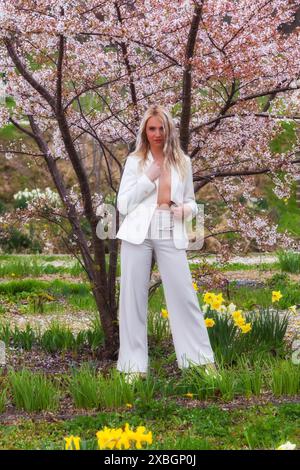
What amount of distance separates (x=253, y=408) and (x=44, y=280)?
6733 millimetres

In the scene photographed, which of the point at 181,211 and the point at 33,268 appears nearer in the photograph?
the point at 181,211

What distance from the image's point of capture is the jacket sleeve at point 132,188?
6160 millimetres

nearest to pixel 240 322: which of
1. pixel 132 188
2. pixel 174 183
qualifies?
pixel 174 183

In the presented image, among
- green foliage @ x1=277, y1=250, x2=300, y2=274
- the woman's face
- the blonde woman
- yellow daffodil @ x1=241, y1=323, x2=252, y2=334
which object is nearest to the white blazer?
the blonde woman

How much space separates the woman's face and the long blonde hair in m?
0.03

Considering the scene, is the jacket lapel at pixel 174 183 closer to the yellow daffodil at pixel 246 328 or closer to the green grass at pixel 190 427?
the yellow daffodil at pixel 246 328

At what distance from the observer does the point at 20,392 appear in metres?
5.75

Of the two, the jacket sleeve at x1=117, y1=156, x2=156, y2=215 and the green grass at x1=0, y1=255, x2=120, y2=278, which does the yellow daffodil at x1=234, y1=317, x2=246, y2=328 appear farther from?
the green grass at x1=0, y1=255, x2=120, y2=278

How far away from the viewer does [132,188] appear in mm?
6211

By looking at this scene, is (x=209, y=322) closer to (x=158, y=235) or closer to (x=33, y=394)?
(x=158, y=235)

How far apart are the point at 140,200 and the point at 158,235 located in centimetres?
26

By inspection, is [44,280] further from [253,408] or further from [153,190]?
[253,408]

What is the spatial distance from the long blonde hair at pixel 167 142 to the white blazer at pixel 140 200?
0.04 m
